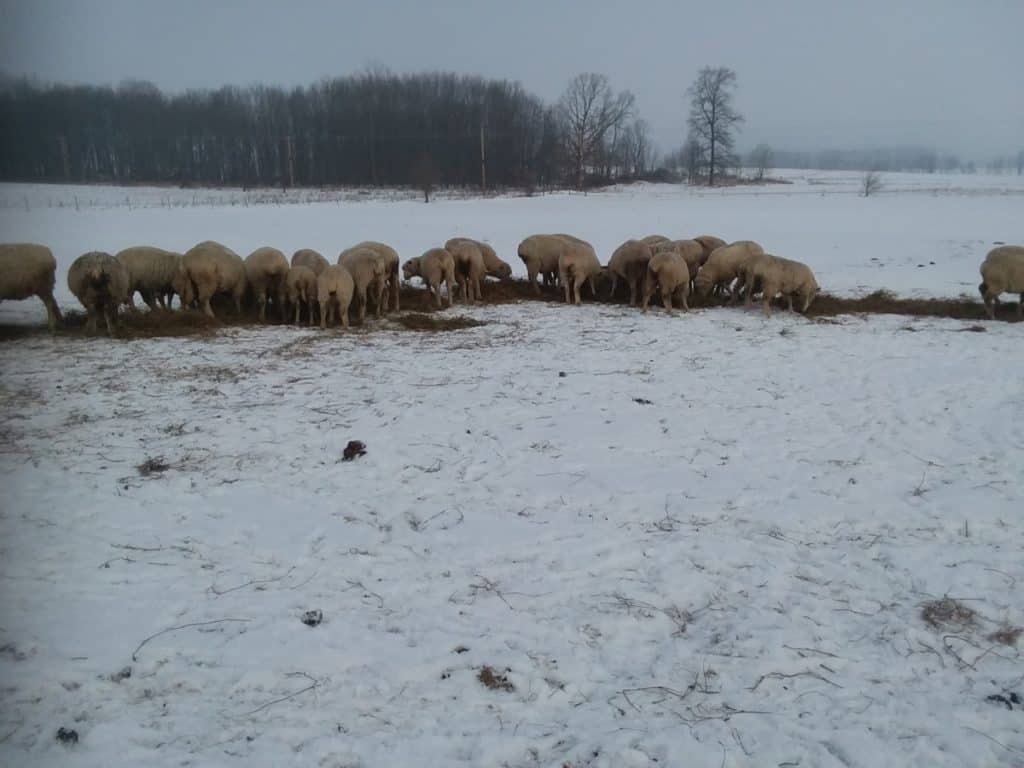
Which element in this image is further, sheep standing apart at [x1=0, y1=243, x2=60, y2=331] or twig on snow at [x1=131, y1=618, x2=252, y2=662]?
sheep standing apart at [x1=0, y1=243, x2=60, y2=331]

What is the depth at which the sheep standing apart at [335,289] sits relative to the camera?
12.9 meters

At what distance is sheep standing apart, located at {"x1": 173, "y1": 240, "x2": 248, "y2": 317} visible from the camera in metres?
13.3

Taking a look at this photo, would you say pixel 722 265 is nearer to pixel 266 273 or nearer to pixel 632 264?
pixel 632 264

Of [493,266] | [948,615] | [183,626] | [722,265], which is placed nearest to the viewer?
[183,626]

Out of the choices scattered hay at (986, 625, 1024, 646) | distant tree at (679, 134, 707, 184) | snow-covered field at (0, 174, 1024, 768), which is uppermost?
distant tree at (679, 134, 707, 184)

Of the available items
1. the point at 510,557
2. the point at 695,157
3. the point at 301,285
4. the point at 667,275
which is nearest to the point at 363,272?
the point at 301,285

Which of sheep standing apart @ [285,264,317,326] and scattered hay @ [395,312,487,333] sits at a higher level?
sheep standing apart @ [285,264,317,326]

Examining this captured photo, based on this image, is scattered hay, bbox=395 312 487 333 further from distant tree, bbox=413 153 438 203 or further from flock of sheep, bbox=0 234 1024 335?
distant tree, bbox=413 153 438 203

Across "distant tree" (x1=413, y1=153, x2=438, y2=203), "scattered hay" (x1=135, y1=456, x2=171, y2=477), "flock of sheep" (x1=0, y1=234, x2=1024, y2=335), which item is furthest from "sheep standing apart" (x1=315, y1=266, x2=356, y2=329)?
"distant tree" (x1=413, y1=153, x2=438, y2=203)

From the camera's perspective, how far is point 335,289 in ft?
42.7

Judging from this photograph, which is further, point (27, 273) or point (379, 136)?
point (379, 136)

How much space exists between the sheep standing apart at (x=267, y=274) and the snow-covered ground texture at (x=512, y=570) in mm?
4628

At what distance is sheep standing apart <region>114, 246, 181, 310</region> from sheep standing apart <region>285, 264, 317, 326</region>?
267 centimetres

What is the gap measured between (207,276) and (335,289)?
9.11 feet
